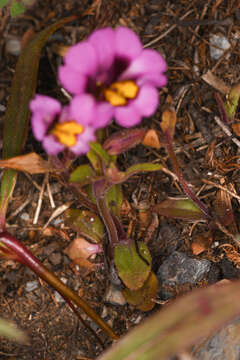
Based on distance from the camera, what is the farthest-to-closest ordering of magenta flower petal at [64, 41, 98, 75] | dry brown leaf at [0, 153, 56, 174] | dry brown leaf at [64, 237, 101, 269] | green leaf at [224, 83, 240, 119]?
1. dry brown leaf at [64, 237, 101, 269]
2. green leaf at [224, 83, 240, 119]
3. dry brown leaf at [0, 153, 56, 174]
4. magenta flower petal at [64, 41, 98, 75]

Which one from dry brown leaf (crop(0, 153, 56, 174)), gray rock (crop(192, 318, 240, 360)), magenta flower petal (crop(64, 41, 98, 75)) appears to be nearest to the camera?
magenta flower petal (crop(64, 41, 98, 75))

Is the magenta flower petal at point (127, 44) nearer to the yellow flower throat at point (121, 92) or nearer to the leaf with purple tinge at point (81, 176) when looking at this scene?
the yellow flower throat at point (121, 92)

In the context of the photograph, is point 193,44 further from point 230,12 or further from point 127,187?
point 127,187

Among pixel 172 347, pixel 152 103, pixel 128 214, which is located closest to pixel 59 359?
pixel 128 214

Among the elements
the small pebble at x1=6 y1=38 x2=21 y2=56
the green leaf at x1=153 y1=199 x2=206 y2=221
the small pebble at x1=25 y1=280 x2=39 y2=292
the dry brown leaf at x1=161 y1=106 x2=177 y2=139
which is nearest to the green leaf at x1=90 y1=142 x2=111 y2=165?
the dry brown leaf at x1=161 y1=106 x2=177 y2=139

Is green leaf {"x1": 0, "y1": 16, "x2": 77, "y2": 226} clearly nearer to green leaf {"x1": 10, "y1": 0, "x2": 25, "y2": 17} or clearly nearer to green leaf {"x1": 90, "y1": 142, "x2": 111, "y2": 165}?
green leaf {"x1": 10, "y1": 0, "x2": 25, "y2": 17}

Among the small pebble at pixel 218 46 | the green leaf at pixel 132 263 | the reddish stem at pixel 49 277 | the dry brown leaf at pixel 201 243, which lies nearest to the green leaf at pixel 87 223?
the green leaf at pixel 132 263

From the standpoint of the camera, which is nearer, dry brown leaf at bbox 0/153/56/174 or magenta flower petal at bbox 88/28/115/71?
magenta flower petal at bbox 88/28/115/71

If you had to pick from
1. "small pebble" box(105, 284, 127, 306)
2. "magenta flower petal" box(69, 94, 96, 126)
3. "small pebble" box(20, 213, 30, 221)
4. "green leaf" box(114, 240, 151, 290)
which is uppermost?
"magenta flower petal" box(69, 94, 96, 126)
